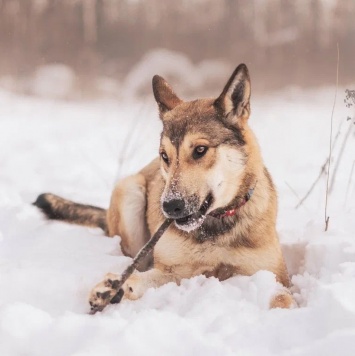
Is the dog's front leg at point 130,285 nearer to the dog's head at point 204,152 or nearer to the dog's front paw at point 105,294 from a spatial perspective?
the dog's front paw at point 105,294

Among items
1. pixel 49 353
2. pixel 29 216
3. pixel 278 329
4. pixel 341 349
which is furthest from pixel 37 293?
pixel 29 216

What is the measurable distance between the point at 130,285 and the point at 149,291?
5.9 inches

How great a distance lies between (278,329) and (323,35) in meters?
8.42

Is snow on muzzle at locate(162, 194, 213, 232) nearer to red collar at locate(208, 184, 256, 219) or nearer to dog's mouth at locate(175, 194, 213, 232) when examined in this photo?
dog's mouth at locate(175, 194, 213, 232)

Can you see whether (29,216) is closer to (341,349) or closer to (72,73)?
(341,349)

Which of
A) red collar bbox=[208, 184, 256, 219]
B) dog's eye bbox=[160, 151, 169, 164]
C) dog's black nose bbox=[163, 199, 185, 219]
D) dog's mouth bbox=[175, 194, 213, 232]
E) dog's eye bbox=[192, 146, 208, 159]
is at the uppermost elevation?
dog's eye bbox=[192, 146, 208, 159]

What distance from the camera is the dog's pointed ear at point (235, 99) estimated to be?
146 inches

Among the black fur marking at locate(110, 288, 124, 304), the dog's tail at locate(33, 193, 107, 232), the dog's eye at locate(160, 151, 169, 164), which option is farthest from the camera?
the dog's tail at locate(33, 193, 107, 232)

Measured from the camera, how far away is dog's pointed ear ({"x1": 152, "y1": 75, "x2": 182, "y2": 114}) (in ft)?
13.5

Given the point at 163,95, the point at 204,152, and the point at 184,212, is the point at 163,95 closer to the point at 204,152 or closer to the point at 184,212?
the point at 204,152

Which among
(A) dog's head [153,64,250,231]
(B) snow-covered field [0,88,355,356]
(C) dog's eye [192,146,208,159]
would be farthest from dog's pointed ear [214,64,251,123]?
(B) snow-covered field [0,88,355,356]

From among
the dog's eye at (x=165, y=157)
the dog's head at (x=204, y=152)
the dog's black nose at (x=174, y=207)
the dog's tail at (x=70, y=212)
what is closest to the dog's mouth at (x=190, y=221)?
the dog's head at (x=204, y=152)

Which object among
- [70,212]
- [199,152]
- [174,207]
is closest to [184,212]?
[174,207]

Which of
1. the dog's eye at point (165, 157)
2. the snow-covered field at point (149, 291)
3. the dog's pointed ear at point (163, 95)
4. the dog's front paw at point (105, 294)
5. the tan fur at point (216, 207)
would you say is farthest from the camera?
the dog's pointed ear at point (163, 95)
